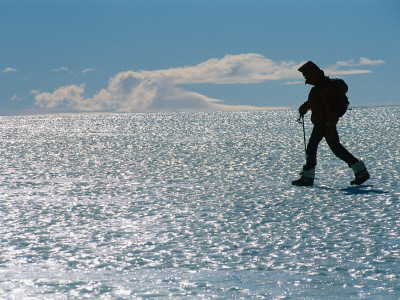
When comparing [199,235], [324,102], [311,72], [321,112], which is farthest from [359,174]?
[199,235]

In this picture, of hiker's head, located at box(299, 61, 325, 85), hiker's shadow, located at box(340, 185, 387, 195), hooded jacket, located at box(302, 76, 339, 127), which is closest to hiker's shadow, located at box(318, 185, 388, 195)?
hiker's shadow, located at box(340, 185, 387, 195)

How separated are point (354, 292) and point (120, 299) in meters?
1.41

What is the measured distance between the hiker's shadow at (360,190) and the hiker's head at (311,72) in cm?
158

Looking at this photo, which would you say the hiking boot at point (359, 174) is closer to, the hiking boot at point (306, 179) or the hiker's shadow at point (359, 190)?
the hiker's shadow at point (359, 190)

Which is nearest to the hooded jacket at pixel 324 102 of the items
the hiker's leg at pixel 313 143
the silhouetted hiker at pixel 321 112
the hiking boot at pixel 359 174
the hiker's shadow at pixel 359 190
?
the silhouetted hiker at pixel 321 112

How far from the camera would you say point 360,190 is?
7.26 metres

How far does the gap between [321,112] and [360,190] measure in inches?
48.1

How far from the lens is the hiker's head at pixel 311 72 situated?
7.70 metres

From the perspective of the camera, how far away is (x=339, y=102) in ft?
25.0

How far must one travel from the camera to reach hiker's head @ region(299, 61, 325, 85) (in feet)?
25.2

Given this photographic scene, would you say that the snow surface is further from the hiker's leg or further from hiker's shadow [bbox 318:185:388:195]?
the hiker's leg

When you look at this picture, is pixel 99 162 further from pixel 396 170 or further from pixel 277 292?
pixel 277 292

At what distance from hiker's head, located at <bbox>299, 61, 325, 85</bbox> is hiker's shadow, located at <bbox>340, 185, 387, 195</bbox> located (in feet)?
5.18

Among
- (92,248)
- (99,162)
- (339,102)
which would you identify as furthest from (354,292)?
(99,162)
